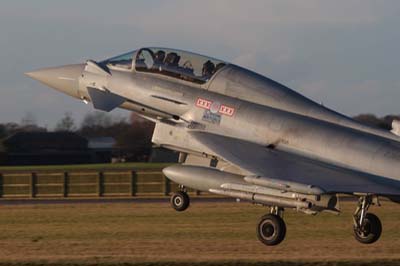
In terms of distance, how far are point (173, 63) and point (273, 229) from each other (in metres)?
4.54

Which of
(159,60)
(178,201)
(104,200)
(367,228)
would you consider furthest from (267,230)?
(104,200)

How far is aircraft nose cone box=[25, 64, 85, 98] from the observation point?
23328 mm

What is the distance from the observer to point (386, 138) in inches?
795

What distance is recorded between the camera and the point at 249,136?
67.9 feet

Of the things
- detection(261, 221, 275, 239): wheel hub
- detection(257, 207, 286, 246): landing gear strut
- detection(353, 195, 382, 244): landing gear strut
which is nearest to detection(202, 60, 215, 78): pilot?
detection(257, 207, 286, 246): landing gear strut

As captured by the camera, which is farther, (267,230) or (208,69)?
(208,69)

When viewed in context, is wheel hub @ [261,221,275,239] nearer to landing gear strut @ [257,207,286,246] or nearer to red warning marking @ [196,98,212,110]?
landing gear strut @ [257,207,286,246]

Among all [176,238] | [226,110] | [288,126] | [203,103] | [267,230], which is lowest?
[176,238]

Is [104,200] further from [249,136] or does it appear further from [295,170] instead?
[295,170]

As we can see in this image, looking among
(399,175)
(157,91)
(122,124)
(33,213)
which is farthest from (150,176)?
(399,175)

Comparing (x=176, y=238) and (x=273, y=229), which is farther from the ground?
(x=273, y=229)

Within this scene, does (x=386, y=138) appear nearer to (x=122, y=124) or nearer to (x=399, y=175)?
(x=399, y=175)

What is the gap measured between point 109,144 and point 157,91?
169ft

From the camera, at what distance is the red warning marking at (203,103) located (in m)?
21.3
